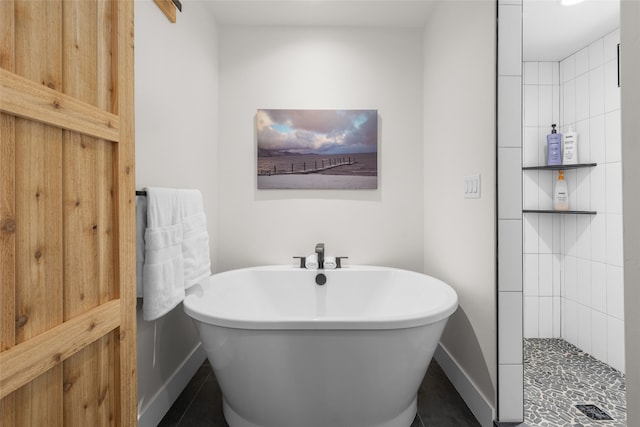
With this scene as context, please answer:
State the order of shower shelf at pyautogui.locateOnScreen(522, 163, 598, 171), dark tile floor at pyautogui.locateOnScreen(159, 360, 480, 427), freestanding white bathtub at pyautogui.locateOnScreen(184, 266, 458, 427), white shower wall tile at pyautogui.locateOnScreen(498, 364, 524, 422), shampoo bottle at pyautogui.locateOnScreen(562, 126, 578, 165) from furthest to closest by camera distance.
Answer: shampoo bottle at pyautogui.locateOnScreen(562, 126, 578, 165)
shower shelf at pyautogui.locateOnScreen(522, 163, 598, 171)
dark tile floor at pyautogui.locateOnScreen(159, 360, 480, 427)
white shower wall tile at pyautogui.locateOnScreen(498, 364, 524, 422)
freestanding white bathtub at pyautogui.locateOnScreen(184, 266, 458, 427)

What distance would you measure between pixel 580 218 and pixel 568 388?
1.13 m

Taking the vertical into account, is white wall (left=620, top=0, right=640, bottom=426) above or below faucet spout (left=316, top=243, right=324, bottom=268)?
above

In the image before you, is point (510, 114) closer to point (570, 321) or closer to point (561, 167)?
point (561, 167)

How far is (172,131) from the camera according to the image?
165 centimetres

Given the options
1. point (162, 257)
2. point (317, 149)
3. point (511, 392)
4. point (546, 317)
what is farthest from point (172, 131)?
point (546, 317)

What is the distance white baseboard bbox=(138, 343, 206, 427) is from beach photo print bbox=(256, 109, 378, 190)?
124 cm

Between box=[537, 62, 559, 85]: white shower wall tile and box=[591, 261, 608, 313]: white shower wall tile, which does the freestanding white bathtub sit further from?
box=[537, 62, 559, 85]: white shower wall tile

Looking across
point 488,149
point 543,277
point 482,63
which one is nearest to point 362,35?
point 482,63

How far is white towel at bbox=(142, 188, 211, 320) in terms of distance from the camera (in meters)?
1.23

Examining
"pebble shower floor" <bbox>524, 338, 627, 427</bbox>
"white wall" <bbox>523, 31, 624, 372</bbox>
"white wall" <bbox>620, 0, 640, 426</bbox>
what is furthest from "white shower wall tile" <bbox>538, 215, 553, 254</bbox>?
"white wall" <bbox>620, 0, 640, 426</bbox>

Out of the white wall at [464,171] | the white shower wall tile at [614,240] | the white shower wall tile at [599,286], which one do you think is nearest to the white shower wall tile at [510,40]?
the white wall at [464,171]

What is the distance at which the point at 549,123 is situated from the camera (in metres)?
2.33

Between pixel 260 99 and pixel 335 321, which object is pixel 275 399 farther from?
pixel 260 99

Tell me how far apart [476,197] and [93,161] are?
158 centimetres
